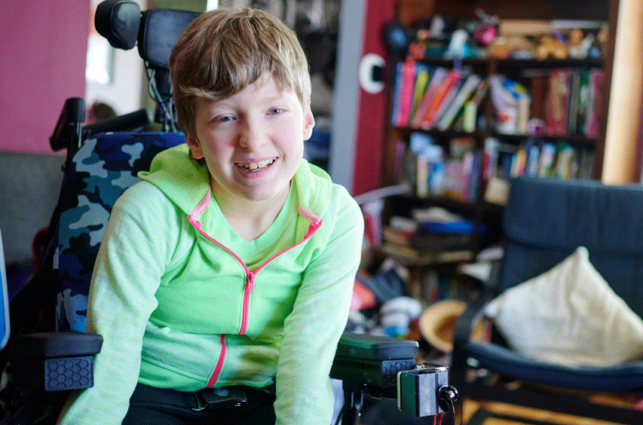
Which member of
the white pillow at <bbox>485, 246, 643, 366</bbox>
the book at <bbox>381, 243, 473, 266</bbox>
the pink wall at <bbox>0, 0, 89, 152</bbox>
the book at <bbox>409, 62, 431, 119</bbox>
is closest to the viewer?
the pink wall at <bbox>0, 0, 89, 152</bbox>

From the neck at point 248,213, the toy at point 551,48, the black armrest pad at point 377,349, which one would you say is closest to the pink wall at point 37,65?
the neck at point 248,213

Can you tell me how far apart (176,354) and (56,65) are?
1.14m

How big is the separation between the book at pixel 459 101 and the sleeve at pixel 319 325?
225 cm

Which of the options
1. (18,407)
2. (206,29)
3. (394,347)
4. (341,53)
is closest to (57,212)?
(18,407)

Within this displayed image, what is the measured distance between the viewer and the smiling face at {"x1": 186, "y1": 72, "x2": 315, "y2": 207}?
2.96 ft

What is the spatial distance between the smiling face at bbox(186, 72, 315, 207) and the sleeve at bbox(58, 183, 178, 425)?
0.14 m

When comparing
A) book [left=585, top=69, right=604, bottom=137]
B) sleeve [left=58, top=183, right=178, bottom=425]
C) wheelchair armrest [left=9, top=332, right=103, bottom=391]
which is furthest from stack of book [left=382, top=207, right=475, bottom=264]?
wheelchair armrest [left=9, top=332, right=103, bottom=391]

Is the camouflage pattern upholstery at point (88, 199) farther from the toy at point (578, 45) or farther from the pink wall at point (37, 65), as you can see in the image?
the toy at point (578, 45)

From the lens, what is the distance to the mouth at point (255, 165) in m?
0.92

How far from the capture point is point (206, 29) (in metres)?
0.92

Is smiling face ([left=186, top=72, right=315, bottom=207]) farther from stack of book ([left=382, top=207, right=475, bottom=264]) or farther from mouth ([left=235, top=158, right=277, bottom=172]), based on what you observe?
stack of book ([left=382, top=207, right=475, bottom=264])

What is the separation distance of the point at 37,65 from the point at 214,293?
1.10 meters

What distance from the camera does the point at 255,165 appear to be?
923mm

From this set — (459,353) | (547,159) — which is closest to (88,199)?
(459,353)
